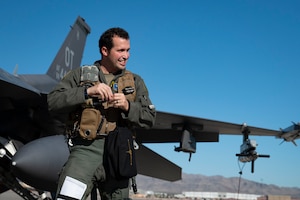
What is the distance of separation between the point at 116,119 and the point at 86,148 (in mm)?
264

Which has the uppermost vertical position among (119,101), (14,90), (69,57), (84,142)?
(69,57)

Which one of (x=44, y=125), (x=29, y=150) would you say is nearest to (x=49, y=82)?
(x=44, y=125)

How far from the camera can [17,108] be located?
6.50m

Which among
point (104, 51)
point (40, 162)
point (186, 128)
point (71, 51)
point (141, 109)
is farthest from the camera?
point (71, 51)

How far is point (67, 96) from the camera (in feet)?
7.59

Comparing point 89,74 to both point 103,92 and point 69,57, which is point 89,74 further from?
point 69,57

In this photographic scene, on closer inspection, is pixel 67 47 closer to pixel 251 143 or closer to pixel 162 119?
pixel 162 119

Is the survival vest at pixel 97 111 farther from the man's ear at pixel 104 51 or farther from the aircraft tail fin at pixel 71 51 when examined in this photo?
the aircraft tail fin at pixel 71 51

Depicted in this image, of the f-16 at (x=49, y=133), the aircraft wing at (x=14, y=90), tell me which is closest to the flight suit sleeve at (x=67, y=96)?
the f-16 at (x=49, y=133)

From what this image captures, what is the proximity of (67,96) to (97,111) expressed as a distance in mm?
196

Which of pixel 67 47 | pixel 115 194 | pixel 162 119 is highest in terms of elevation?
pixel 67 47

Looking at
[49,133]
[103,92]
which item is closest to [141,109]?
[103,92]

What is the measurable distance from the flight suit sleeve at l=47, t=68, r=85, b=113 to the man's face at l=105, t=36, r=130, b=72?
0.24 metres

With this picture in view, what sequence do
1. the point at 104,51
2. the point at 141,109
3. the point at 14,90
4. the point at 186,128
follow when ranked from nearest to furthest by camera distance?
the point at 141,109
the point at 104,51
the point at 14,90
the point at 186,128
